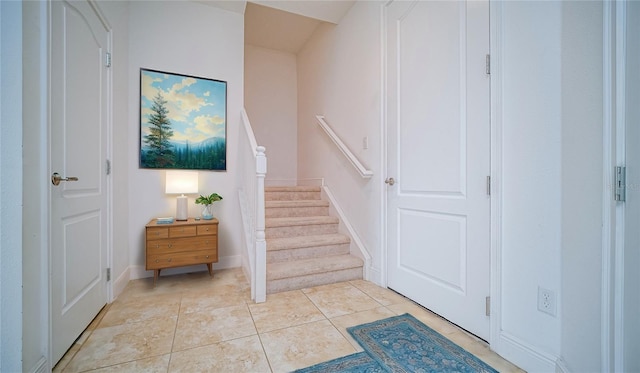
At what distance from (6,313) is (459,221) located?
228 centimetres

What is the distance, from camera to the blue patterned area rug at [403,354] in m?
1.33

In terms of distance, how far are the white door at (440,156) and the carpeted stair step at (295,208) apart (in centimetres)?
113

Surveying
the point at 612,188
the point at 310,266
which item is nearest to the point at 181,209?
the point at 310,266

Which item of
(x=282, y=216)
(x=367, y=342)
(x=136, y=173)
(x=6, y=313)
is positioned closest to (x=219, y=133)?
(x=136, y=173)

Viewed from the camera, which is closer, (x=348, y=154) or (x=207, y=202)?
(x=207, y=202)

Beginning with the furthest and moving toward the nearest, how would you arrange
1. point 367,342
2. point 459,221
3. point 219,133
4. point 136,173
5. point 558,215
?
1. point 219,133
2. point 136,173
3. point 459,221
4. point 367,342
5. point 558,215

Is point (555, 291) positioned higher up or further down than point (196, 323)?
higher up

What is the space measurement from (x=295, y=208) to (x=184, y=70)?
1956mm

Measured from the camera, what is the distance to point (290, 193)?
3.48 m

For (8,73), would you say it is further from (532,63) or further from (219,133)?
(532,63)

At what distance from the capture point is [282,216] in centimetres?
315

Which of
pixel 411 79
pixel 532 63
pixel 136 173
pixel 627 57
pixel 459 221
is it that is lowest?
pixel 459 221

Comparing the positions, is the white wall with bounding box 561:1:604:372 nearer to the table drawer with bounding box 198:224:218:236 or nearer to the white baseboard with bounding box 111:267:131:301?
the table drawer with bounding box 198:224:218:236

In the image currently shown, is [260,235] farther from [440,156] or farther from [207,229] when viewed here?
[440,156]
